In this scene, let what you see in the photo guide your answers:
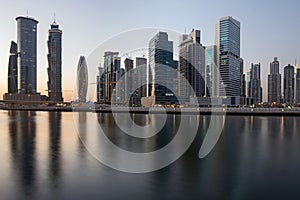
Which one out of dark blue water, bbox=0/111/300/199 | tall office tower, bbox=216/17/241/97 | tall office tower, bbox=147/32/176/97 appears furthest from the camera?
tall office tower, bbox=216/17/241/97

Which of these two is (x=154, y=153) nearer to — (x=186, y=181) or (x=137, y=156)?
(x=137, y=156)

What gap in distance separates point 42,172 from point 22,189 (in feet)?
5.33

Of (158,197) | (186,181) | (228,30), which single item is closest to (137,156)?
(186,181)

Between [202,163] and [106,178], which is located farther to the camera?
[202,163]

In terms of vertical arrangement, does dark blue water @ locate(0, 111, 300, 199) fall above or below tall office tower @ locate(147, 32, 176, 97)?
below

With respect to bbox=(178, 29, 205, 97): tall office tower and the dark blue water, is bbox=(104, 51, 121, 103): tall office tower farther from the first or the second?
the dark blue water

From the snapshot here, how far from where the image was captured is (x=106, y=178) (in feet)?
Answer: 24.3

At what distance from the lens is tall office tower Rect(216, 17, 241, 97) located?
172m

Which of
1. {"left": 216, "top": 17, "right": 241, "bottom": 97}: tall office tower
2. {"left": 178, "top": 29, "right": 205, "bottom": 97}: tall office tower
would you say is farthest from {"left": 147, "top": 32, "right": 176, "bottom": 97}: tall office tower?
{"left": 216, "top": 17, "right": 241, "bottom": 97}: tall office tower

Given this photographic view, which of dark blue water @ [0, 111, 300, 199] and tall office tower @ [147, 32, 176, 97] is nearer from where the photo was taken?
dark blue water @ [0, 111, 300, 199]

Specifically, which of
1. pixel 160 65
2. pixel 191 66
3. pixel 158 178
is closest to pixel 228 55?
pixel 191 66

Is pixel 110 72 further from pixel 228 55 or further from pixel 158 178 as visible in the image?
pixel 158 178

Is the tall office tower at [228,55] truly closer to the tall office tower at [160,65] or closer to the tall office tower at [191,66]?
the tall office tower at [191,66]

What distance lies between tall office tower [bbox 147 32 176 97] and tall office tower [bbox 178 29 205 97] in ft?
43.1
